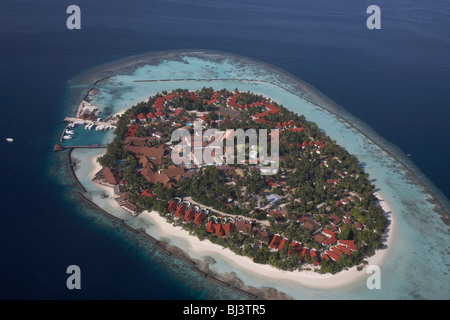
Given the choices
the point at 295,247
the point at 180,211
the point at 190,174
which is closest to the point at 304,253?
the point at 295,247

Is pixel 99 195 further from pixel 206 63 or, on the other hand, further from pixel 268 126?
pixel 206 63

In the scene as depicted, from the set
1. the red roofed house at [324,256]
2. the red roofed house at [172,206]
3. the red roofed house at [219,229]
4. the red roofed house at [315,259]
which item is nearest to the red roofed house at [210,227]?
the red roofed house at [219,229]

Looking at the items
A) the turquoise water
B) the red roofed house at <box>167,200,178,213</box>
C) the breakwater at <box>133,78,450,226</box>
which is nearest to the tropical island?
the red roofed house at <box>167,200,178,213</box>

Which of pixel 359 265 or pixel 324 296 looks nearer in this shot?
pixel 324 296

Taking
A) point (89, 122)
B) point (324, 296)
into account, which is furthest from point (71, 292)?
point (89, 122)

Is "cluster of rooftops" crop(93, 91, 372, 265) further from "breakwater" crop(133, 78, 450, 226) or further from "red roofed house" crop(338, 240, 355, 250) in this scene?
"breakwater" crop(133, 78, 450, 226)
